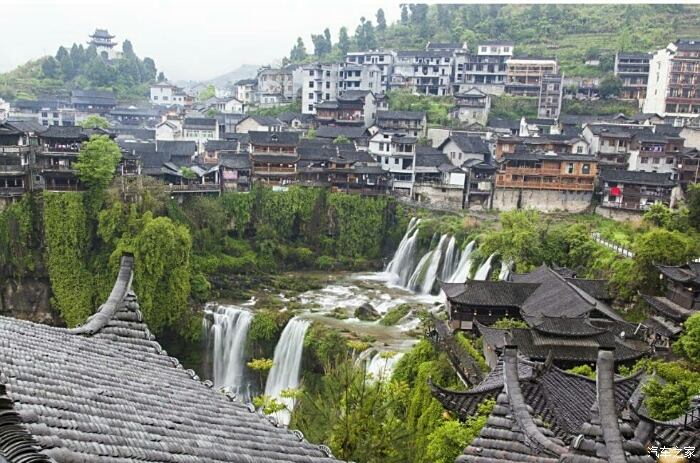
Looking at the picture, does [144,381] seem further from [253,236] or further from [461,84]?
[461,84]

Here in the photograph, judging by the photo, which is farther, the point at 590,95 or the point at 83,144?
the point at 590,95

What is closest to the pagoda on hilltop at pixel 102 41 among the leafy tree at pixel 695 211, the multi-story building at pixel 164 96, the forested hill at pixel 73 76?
the forested hill at pixel 73 76

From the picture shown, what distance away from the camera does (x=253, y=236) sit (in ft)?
194

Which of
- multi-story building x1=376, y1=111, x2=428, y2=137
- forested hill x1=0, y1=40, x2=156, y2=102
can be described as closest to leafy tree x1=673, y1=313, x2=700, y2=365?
multi-story building x1=376, y1=111, x2=428, y2=137

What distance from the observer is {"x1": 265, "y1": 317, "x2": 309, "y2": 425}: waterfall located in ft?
128

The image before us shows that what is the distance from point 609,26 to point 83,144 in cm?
9583

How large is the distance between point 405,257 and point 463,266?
26.5ft

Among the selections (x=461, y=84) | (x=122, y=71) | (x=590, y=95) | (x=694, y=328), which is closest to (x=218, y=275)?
(x=694, y=328)

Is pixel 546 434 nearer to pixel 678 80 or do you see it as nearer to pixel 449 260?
pixel 449 260

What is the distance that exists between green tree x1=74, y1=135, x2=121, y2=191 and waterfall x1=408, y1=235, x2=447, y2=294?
2618cm

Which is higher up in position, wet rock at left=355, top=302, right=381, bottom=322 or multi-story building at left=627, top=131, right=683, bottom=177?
multi-story building at left=627, top=131, right=683, bottom=177

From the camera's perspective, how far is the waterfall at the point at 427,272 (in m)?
49.5

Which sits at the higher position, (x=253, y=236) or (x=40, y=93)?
→ (x=40, y=93)

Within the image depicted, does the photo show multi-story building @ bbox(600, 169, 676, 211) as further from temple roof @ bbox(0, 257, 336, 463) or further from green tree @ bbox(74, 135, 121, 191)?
temple roof @ bbox(0, 257, 336, 463)
